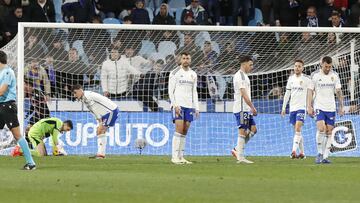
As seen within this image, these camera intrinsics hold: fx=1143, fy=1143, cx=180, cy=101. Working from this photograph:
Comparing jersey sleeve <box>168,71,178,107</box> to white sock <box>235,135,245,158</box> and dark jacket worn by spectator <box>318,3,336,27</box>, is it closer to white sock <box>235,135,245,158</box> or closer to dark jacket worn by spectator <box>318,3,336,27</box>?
white sock <box>235,135,245,158</box>

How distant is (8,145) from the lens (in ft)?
92.8

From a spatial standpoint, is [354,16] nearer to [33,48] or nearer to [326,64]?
[326,64]

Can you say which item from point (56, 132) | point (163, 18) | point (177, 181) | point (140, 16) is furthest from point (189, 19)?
point (177, 181)

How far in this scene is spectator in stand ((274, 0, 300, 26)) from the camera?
32.5 m

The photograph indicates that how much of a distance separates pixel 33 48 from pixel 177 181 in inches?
461

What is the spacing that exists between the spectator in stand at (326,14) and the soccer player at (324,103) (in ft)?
22.8

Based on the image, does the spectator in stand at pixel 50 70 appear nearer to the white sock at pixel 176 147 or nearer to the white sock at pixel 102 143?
the white sock at pixel 102 143

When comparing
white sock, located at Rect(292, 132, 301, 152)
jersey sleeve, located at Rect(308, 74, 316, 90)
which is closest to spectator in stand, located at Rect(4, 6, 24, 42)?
white sock, located at Rect(292, 132, 301, 152)

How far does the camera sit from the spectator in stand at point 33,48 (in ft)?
93.0

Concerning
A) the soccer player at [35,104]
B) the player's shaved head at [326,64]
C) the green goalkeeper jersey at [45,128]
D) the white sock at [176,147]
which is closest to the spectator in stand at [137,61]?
the soccer player at [35,104]

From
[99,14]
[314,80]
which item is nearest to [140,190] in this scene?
[314,80]

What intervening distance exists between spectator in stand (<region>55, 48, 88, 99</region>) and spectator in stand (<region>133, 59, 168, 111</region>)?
3.98 ft

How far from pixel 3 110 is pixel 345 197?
7653mm

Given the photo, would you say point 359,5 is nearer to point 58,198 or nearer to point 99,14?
point 99,14
